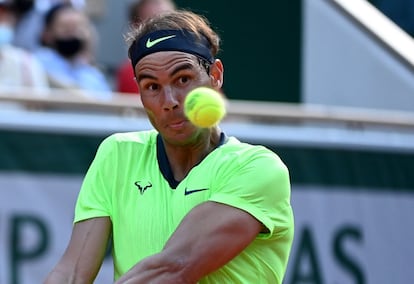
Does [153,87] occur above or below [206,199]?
above

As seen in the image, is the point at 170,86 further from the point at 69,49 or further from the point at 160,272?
the point at 69,49

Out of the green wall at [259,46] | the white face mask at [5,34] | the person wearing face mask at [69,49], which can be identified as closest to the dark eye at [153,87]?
the white face mask at [5,34]

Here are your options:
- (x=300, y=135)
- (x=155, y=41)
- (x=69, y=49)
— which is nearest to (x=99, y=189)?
(x=155, y=41)

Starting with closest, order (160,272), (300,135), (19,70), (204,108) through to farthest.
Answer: (204,108)
(160,272)
(300,135)
(19,70)

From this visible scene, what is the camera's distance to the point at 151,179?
353cm

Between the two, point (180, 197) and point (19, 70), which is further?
point (19, 70)

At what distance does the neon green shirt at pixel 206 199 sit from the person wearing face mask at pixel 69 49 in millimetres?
4391

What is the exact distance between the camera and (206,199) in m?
3.41

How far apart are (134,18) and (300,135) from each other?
194 cm

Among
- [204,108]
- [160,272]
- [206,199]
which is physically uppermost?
[204,108]

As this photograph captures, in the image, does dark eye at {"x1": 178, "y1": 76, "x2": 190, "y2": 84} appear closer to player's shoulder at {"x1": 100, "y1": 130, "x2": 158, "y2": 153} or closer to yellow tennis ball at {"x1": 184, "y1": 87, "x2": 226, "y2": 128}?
yellow tennis ball at {"x1": 184, "y1": 87, "x2": 226, "y2": 128}

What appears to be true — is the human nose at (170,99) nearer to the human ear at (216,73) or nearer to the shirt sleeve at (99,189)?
the human ear at (216,73)

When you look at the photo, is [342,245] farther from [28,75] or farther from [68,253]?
[68,253]

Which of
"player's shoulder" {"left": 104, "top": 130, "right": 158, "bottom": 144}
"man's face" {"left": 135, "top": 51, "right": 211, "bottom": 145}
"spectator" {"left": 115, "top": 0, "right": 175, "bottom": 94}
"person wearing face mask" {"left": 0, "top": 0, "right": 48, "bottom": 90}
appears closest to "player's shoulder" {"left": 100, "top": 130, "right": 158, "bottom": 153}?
"player's shoulder" {"left": 104, "top": 130, "right": 158, "bottom": 144}
